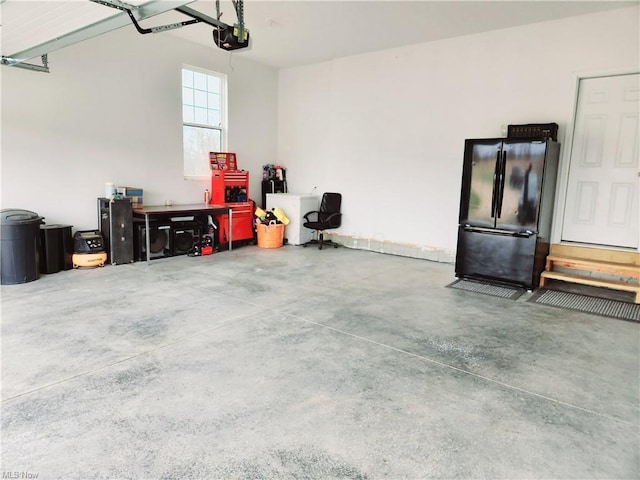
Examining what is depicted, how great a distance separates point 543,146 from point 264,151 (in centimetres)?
514

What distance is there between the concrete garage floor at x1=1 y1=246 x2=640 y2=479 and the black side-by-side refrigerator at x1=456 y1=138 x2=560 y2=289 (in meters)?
0.68

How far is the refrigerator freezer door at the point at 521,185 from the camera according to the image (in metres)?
4.70

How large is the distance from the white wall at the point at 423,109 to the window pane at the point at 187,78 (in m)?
2.05

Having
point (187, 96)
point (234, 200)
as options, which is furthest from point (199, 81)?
point (234, 200)

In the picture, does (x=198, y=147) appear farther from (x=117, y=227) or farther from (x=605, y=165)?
(x=605, y=165)

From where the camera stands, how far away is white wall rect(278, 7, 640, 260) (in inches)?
205

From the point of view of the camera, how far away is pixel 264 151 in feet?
26.8

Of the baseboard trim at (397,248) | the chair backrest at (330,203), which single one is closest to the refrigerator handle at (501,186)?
the baseboard trim at (397,248)

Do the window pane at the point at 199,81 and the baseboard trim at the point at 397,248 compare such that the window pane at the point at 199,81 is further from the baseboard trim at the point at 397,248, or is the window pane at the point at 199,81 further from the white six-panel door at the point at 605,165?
the white six-panel door at the point at 605,165

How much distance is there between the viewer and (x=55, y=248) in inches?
200

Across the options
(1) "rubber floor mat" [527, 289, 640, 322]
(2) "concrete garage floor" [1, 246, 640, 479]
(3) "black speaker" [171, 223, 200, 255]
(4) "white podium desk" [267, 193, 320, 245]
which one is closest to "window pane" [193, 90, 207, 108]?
(4) "white podium desk" [267, 193, 320, 245]

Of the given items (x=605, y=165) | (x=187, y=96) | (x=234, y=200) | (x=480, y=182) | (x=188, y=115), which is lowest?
(x=234, y=200)

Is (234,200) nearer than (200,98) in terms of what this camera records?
No

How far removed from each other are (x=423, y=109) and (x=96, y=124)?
4.83m
